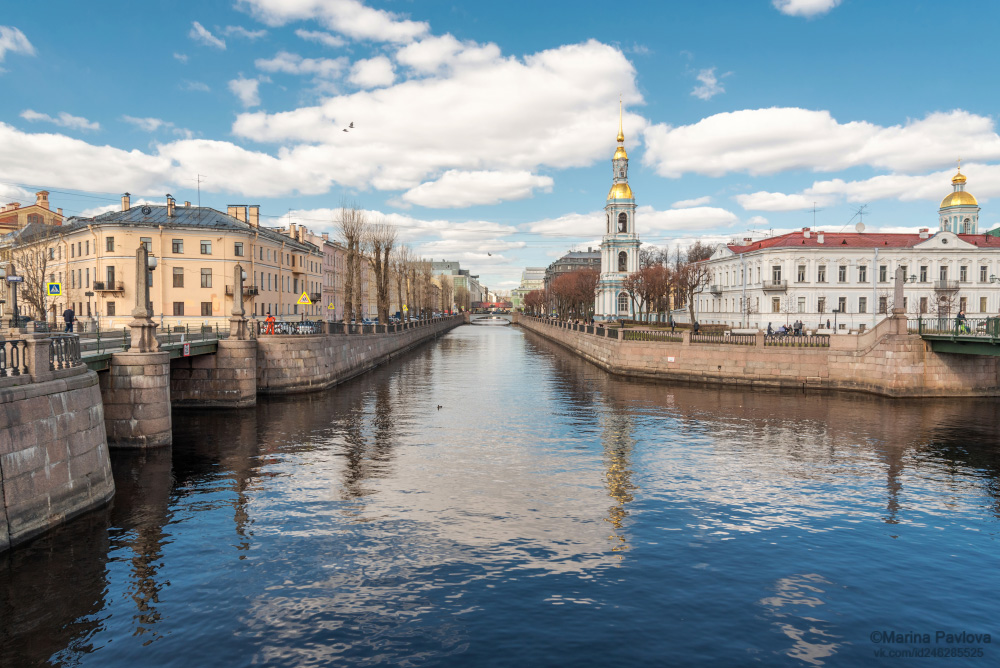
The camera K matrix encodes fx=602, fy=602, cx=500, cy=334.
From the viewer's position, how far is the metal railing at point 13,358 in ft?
43.7

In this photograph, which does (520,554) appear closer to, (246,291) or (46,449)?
(46,449)

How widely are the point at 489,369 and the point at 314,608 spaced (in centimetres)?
4371

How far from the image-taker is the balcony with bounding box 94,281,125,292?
5406 cm

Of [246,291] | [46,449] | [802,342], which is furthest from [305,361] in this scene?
[802,342]

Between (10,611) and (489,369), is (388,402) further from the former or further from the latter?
(10,611)

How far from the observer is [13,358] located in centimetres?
1366

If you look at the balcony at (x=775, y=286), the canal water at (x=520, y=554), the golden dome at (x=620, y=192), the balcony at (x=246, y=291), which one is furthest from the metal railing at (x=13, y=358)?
the golden dome at (x=620, y=192)

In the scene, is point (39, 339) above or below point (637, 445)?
above

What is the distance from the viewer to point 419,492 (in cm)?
1800

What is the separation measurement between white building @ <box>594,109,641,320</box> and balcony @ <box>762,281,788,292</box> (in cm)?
4169

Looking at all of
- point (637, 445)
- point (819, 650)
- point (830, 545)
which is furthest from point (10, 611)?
point (637, 445)

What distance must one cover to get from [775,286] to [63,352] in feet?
238

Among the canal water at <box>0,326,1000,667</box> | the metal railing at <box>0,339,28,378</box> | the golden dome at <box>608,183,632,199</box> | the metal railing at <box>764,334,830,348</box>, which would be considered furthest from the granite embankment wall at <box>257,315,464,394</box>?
the golden dome at <box>608,183,632,199</box>

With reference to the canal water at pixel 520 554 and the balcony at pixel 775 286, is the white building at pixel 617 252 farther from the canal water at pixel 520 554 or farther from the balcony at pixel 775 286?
the canal water at pixel 520 554
